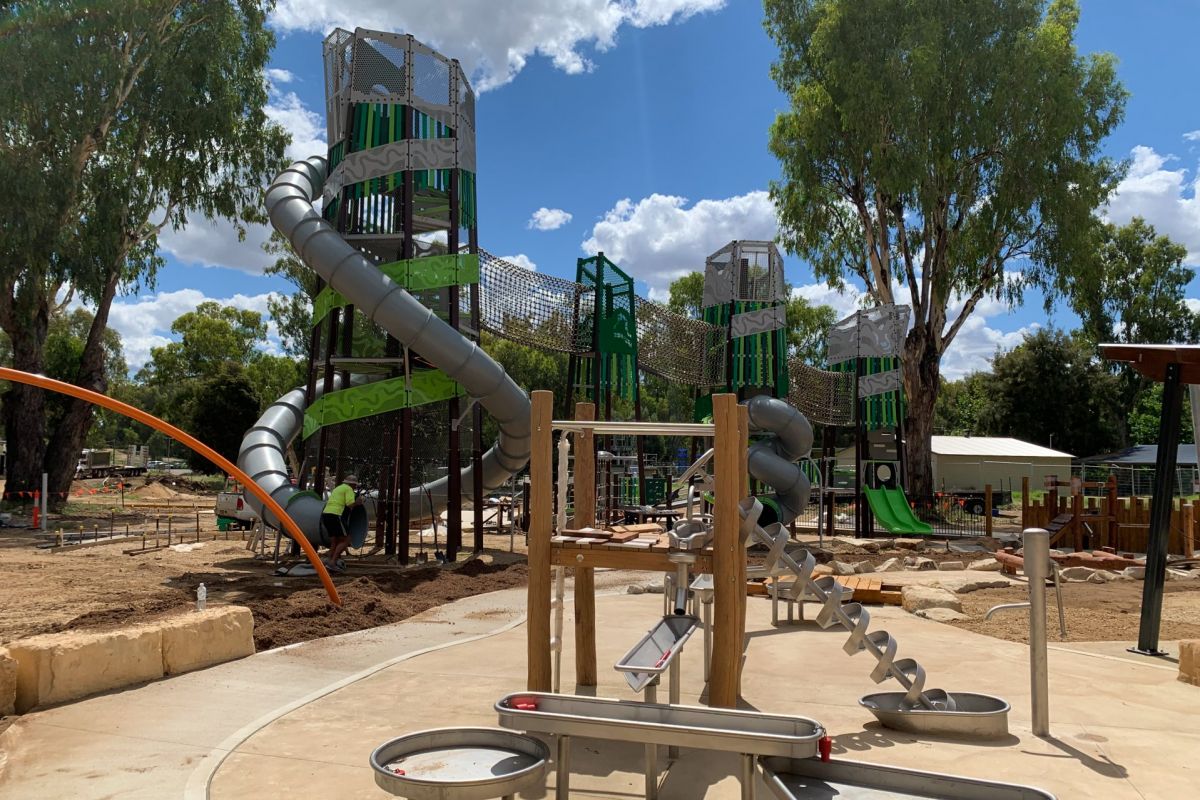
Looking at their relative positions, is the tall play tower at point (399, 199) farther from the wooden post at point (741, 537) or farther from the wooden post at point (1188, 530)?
the wooden post at point (1188, 530)

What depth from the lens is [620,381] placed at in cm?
1981

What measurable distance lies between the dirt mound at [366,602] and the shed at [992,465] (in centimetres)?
3447

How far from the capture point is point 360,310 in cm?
1387

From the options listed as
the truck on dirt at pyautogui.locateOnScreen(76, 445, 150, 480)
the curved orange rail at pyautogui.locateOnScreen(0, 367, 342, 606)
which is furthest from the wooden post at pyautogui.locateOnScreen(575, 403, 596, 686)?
the truck on dirt at pyautogui.locateOnScreen(76, 445, 150, 480)

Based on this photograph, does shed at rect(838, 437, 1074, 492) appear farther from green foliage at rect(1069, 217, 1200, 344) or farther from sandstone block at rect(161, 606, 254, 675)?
sandstone block at rect(161, 606, 254, 675)

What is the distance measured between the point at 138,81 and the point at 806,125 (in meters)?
20.5

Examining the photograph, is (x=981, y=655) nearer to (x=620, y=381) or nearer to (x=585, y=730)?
(x=585, y=730)

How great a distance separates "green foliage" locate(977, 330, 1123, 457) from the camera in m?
53.1

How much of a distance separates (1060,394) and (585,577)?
179ft

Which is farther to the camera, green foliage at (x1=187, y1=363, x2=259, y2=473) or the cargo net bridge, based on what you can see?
green foliage at (x1=187, y1=363, x2=259, y2=473)

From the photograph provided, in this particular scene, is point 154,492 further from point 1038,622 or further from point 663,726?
point 663,726

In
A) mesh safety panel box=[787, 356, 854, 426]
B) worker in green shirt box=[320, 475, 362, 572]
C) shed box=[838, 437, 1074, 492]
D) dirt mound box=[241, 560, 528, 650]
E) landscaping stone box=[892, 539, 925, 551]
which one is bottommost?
landscaping stone box=[892, 539, 925, 551]


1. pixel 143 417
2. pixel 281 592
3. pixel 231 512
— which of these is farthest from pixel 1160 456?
pixel 231 512

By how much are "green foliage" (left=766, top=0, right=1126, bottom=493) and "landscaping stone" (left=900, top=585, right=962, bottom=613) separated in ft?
61.8
